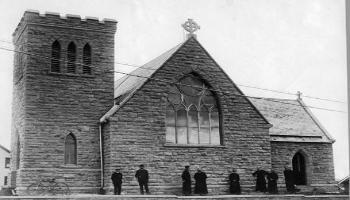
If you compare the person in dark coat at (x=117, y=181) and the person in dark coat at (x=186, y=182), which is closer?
the person in dark coat at (x=117, y=181)

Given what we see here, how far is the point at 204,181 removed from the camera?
24.5m

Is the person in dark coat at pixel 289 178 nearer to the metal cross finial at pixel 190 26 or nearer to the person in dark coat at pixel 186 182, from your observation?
the person in dark coat at pixel 186 182

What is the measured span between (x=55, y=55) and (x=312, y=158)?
15308 millimetres

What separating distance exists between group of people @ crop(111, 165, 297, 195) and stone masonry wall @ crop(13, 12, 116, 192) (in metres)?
1.96

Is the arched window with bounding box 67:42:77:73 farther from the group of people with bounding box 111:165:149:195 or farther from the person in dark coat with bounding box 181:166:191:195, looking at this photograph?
the person in dark coat with bounding box 181:166:191:195

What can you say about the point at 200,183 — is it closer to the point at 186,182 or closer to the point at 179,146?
the point at 186,182

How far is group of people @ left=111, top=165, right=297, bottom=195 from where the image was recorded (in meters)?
23.1

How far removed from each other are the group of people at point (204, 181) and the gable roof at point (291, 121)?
288cm

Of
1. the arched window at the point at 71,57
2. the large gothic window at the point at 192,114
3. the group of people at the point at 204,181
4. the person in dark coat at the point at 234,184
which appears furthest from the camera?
the arched window at the point at 71,57

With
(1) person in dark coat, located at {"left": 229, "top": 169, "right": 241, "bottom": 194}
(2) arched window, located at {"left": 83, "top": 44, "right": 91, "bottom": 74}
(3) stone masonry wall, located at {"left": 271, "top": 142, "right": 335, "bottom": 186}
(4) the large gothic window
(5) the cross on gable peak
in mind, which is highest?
(5) the cross on gable peak

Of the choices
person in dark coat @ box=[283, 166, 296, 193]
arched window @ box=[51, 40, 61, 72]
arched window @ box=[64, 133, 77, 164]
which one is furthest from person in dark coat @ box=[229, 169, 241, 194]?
arched window @ box=[51, 40, 61, 72]

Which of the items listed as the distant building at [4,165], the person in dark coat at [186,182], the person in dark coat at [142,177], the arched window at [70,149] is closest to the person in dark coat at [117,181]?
the person in dark coat at [142,177]

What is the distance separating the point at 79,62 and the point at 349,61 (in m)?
15.6

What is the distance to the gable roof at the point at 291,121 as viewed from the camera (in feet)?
98.5
